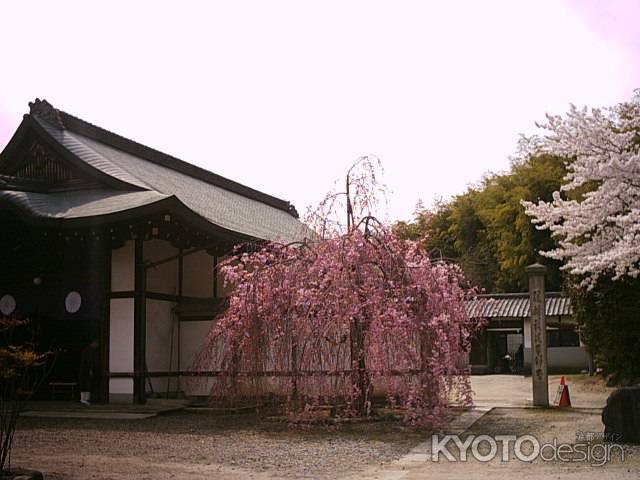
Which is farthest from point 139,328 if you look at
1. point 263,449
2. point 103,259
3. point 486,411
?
point 486,411

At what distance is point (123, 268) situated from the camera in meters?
16.0

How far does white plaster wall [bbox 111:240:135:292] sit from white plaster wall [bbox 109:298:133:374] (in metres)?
0.27

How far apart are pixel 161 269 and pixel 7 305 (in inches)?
131

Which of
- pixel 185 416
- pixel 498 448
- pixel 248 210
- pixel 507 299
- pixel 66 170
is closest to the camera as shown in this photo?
pixel 498 448

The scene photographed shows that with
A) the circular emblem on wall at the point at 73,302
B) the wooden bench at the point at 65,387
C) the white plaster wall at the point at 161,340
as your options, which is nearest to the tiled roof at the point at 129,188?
the circular emblem on wall at the point at 73,302

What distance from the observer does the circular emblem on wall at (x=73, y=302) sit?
16016 millimetres

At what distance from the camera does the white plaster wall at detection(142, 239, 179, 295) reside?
1686 cm

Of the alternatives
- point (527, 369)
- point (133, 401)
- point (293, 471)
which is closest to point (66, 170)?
point (133, 401)

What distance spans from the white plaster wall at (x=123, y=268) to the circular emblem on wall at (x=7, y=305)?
2444mm

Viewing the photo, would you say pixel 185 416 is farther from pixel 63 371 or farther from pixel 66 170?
pixel 66 170

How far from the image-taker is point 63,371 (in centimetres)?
1689

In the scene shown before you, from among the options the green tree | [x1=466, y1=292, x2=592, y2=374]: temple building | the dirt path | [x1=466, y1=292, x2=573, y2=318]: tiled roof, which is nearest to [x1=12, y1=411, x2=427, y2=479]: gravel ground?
the dirt path

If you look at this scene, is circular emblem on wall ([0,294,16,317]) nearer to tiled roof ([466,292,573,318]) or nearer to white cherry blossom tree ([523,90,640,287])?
white cherry blossom tree ([523,90,640,287])

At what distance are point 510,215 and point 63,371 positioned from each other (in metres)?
22.0
